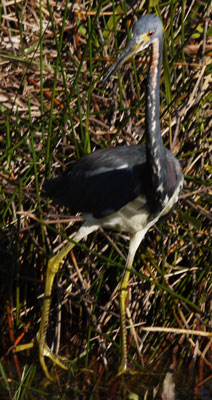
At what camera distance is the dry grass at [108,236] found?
3.46 metres

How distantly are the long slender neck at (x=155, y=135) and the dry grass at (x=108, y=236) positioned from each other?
0.96 feet

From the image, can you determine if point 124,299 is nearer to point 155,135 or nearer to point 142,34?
point 155,135

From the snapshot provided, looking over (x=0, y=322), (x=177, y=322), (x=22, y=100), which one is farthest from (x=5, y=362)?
(x=22, y=100)

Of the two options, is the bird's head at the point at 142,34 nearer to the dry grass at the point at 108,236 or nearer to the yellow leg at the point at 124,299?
the dry grass at the point at 108,236

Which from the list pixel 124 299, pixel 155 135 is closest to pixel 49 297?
pixel 124 299

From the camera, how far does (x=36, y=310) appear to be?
371 cm

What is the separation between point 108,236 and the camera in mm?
3592

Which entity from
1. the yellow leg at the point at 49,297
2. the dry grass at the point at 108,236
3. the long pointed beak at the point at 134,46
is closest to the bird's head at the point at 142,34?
the long pointed beak at the point at 134,46

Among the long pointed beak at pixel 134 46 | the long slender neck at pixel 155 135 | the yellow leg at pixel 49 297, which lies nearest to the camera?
the long pointed beak at pixel 134 46

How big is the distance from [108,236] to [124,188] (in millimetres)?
392

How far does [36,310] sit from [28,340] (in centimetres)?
15

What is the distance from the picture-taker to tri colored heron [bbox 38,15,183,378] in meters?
3.17

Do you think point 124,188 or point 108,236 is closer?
point 124,188

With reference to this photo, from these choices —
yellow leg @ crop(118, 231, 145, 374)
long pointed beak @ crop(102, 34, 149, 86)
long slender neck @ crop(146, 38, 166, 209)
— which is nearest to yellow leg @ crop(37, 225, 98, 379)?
yellow leg @ crop(118, 231, 145, 374)
